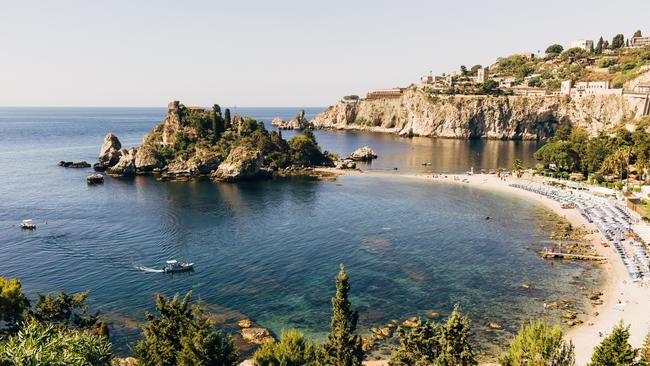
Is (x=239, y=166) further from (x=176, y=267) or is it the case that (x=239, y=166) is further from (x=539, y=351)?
(x=539, y=351)

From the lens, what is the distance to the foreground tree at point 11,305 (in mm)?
38188

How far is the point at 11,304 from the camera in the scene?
38.5 metres

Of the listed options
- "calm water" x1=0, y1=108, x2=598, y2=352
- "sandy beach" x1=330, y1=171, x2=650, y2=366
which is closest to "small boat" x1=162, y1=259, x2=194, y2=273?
"calm water" x1=0, y1=108, x2=598, y2=352

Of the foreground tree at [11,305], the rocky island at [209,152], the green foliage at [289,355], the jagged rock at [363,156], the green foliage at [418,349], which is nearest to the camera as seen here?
the green foliage at [418,349]

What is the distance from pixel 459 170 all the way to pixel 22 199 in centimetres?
12048

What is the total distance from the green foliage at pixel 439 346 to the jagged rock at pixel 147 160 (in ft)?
388

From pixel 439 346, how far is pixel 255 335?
823 inches

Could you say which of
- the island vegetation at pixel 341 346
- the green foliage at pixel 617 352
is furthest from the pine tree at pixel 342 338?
the green foliage at pixel 617 352

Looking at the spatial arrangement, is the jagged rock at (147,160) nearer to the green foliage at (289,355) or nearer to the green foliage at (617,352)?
the green foliage at (289,355)

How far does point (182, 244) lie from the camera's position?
7056 centimetres

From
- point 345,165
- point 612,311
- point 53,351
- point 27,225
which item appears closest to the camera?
point 53,351

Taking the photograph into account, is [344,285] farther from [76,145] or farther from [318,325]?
[76,145]

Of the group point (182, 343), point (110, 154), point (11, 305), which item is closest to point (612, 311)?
A: point (182, 343)

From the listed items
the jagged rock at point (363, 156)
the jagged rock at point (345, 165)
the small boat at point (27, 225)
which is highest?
the jagged rock at point (363, 156)
